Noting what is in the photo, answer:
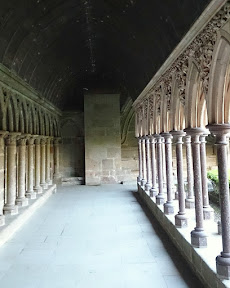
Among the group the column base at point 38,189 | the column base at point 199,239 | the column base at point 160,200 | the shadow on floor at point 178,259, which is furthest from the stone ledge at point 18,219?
the column base at point 199,239

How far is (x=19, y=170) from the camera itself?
7.39 metres

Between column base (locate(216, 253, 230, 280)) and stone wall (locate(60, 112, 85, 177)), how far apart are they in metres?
10.8

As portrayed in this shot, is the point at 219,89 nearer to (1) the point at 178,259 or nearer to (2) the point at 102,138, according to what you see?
(1) the point at 178,259

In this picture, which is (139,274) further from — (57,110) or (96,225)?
(57,110)

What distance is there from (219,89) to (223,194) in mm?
1185

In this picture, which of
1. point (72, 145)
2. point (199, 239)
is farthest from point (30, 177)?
point (199, 239)

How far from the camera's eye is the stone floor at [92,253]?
11.3ft

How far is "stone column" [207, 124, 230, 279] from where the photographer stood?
290cm

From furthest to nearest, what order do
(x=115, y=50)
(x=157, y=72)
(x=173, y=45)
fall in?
(x=115, y=50)
(x=157, y=72)
(x=173, y=45)

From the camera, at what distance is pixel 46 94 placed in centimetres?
961

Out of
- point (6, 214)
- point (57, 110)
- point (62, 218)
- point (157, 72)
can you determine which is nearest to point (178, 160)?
point (157, 72)

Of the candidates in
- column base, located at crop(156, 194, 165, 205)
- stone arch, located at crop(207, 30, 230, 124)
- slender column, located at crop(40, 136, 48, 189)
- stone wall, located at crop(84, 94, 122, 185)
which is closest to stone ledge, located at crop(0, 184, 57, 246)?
slender column, located at crop(40, 136, 48, 189)

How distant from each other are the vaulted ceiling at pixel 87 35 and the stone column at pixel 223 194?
1.35 metres

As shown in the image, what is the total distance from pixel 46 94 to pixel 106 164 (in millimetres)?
4107
